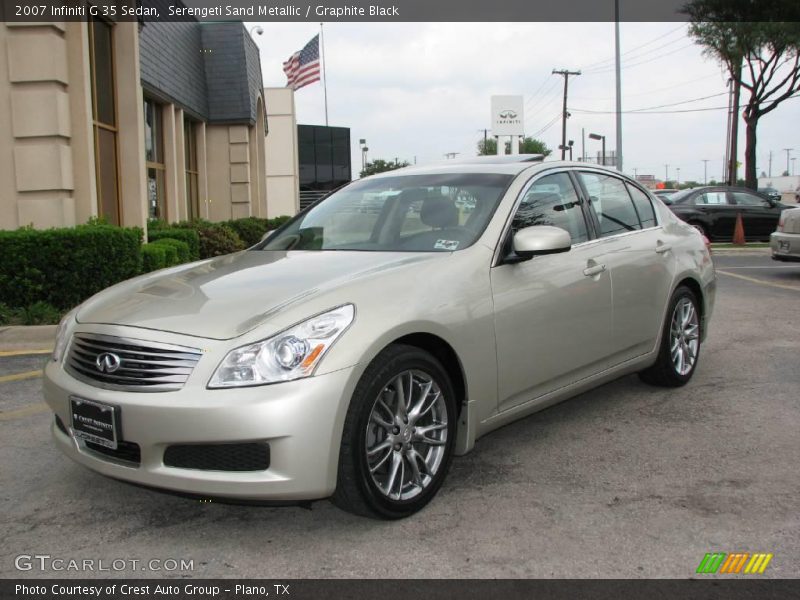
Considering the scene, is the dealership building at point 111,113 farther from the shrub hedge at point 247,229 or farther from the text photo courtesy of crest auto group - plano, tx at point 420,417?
the text photo courtesy of crest auto group - plano, tx at point 420,417

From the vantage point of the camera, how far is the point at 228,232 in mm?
16094

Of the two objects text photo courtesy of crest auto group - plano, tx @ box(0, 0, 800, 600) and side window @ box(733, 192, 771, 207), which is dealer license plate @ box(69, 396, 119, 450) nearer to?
text photo courtesy of crest auto group - plano, tx @ box(0, 0, 800, 600)

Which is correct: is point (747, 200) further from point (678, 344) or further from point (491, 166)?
point (491, 166)

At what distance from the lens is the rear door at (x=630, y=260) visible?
4945 mm

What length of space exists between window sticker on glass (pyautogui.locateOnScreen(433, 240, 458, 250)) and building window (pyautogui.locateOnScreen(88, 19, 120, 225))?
Answer: 8.33 metres

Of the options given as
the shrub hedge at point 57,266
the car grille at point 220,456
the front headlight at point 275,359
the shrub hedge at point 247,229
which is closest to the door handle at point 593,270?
the front headlight at point 275,359

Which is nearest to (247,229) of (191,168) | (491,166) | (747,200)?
(191,168)

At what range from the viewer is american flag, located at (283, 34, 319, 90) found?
30609 millimetres

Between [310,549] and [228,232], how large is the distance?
13396 mm

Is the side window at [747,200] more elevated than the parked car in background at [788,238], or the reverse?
the side window at [747,200]

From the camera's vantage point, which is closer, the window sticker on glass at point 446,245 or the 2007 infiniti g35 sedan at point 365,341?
the 2007 infiniti g35 sedan at point 365,341

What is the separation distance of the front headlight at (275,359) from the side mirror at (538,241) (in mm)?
1272

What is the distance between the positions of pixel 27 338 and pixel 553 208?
5.50 m

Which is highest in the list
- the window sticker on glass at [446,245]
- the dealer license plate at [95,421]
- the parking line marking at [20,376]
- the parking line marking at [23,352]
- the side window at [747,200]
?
the side window at [747,200]
